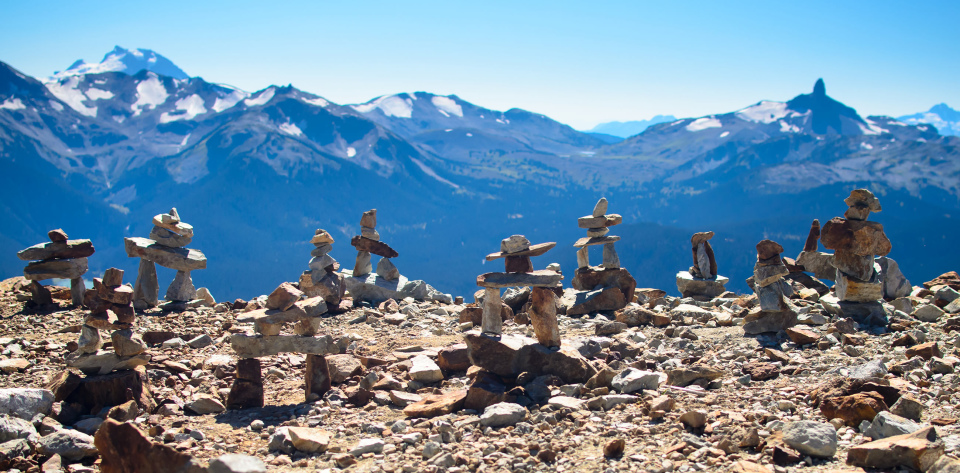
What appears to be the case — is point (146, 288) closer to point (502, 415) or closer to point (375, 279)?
point (375, 279)

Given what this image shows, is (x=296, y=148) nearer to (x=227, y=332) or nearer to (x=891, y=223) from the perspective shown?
(x=891, y=223)

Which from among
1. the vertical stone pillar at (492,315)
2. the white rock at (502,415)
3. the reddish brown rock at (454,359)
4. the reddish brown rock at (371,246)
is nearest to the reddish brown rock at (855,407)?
the white rock at (502,415)

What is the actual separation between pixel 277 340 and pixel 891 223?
163 m

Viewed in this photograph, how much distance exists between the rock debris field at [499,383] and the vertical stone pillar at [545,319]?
0.04 meters

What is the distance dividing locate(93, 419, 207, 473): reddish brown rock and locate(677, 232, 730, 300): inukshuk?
Result: 56.3 feet

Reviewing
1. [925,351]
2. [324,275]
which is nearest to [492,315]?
[925,351]

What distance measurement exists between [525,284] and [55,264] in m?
13.6

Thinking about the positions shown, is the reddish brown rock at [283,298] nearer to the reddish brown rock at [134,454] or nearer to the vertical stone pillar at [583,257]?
the reddish brown rock at [134,454]

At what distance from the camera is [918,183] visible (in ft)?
561

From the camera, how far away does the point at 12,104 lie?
175625mm

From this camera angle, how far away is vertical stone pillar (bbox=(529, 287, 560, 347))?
10.5 metres

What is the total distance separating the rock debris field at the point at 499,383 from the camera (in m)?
6.86

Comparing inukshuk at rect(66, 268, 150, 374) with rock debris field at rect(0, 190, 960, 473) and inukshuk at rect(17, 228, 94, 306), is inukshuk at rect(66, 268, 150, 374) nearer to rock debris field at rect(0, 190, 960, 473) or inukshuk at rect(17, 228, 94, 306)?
rock debris field at rect(0, 190, 960, 473)

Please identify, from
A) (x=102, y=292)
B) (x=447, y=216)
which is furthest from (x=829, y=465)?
(x=447, y=216)
